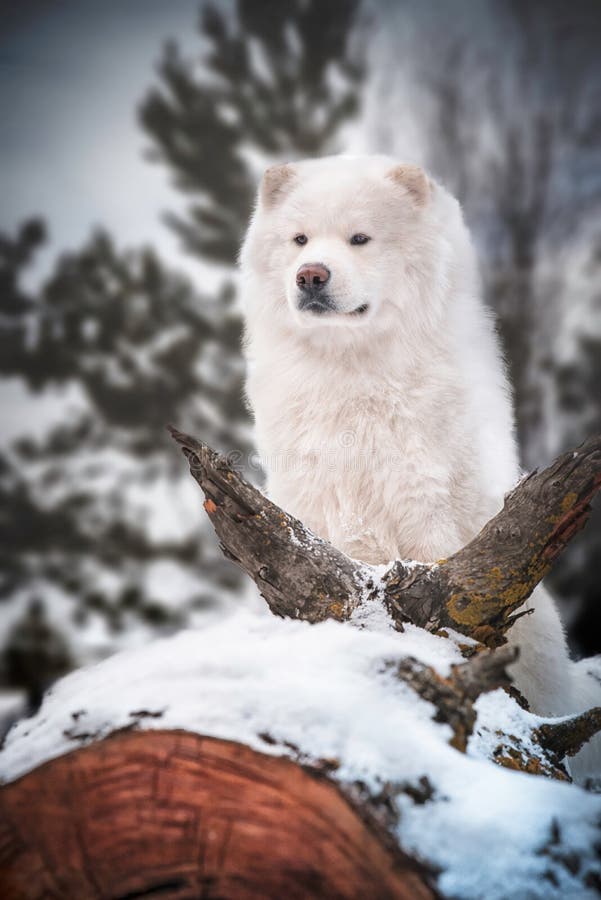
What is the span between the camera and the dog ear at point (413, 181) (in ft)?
9.22

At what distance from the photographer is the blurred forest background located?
4516mm

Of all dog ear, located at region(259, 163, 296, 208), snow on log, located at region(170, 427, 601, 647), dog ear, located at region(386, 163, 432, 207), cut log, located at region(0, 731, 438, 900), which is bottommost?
cut log, located at region(0, 731, 438, 900)

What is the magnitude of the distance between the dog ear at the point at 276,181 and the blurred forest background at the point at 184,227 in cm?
191

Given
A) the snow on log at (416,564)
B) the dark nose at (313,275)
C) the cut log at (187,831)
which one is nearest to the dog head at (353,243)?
the dark nose at (313,275)

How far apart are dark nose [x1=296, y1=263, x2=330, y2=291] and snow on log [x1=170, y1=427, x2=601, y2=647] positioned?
3.24ft

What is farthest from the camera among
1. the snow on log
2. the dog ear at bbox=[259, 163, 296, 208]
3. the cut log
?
the dog ear at bbox=[259, 163, 296, 208]

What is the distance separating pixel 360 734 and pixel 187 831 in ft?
1.00

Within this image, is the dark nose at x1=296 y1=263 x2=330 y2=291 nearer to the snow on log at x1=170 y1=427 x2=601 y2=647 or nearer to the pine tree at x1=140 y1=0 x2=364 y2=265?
the snow on log at x1=170 y1=427 x2=601 y2=647

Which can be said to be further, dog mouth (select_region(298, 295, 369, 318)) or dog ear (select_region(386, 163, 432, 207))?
dog ear (select_region(386, 163, 432, 207))

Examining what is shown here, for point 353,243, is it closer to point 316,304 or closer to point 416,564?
point 316,304

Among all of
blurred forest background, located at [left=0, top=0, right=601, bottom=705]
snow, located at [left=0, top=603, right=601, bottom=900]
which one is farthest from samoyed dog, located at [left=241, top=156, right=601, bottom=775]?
blurred forest background, located at [left=0, top=0, right=601, bottom=705]

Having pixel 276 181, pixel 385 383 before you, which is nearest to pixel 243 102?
pixel 276 181

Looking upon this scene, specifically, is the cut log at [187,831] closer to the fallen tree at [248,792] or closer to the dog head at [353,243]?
the fallen tree at [248,792]

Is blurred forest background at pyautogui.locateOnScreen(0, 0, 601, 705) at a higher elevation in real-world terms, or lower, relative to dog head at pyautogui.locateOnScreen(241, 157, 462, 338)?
higher
